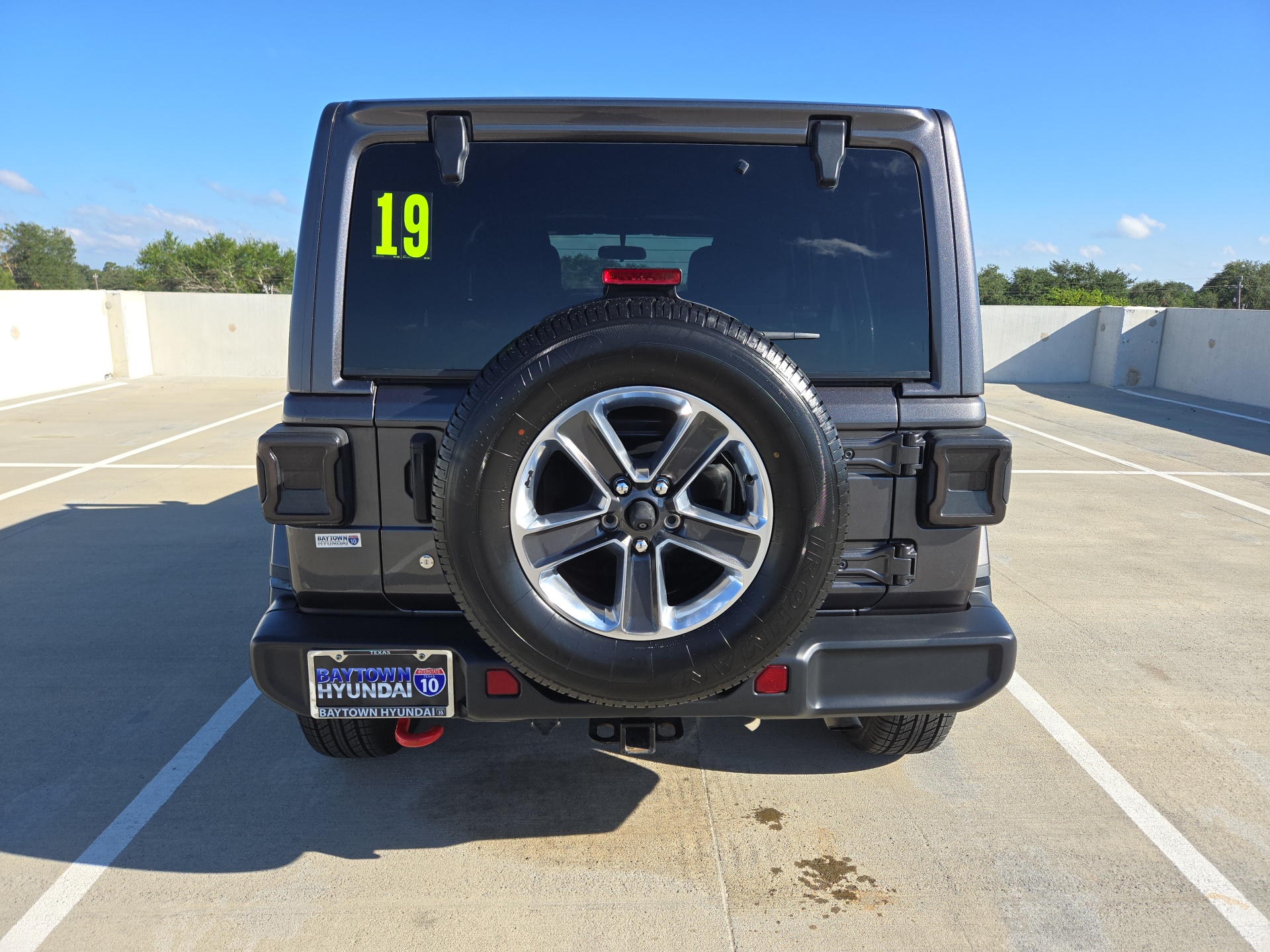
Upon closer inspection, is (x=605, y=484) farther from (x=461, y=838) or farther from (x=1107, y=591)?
(x=1107, y=591)

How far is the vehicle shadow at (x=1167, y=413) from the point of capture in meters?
12.1

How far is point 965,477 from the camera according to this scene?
7.79 feet

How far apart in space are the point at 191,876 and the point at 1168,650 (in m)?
4.50

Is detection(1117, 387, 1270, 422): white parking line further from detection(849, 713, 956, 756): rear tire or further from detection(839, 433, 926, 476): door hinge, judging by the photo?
detection(839, 433, 926, 476): door hinge

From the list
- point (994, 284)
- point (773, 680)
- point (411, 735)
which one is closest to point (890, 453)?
point (773, 680)

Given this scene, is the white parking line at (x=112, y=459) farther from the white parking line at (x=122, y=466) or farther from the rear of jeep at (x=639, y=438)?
the rear of jeep at (x=639, y=438)

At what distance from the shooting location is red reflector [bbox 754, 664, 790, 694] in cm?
231

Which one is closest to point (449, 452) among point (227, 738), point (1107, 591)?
point (227, 738)

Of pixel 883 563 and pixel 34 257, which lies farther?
pixel 34 257

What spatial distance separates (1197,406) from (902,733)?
52.8 ft

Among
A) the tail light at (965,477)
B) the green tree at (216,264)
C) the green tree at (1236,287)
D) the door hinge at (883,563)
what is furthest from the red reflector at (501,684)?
the green tree at (1236,287)

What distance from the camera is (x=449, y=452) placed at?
6.75 feet

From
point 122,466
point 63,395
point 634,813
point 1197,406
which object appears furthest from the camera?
point 1197,406

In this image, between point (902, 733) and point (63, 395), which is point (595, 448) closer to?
point (902, 733)
